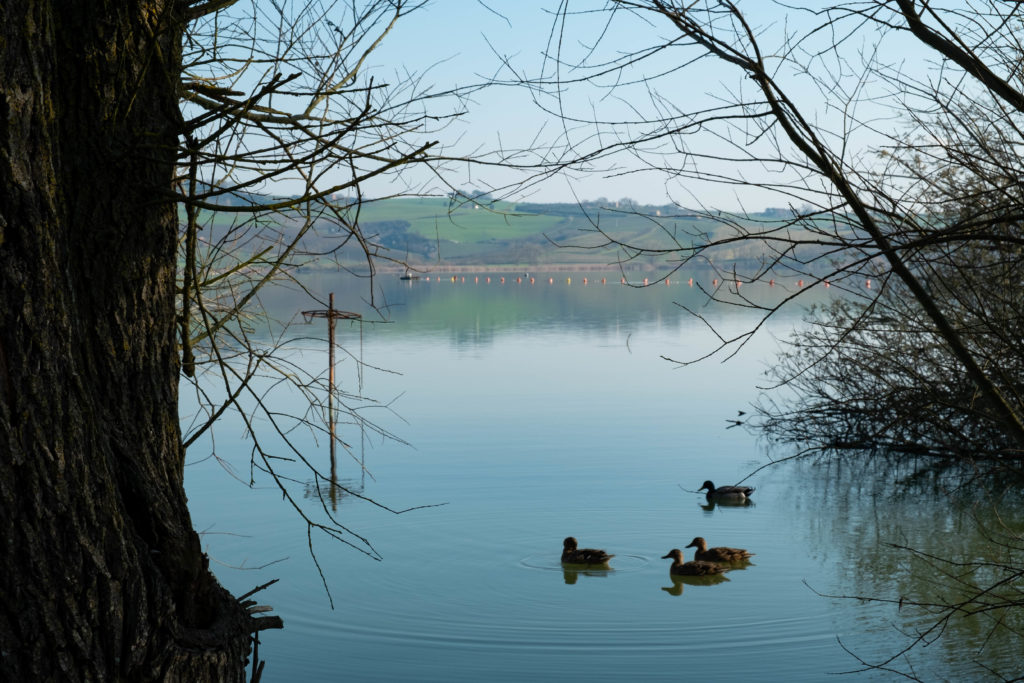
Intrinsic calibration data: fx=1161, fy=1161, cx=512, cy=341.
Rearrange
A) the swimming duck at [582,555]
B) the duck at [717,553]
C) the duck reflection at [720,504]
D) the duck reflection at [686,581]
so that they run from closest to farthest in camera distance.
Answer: the duck reflection at [686,581] < the swimming duck at [582,555] < the duck at [717,553] < the duck reflection at [720,504]

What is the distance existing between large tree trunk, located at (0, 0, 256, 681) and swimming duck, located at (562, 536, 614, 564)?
6.66 meters

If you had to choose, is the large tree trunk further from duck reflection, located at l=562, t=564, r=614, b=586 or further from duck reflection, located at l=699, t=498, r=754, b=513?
duck reflection, located at l=699, t=498, r=754, b=513

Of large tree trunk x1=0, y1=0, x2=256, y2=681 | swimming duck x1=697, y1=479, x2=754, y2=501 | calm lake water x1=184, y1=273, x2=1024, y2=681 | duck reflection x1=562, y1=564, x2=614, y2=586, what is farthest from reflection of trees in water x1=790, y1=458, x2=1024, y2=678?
large tree trunk x1=0, y1=0, x2=256, y2=681

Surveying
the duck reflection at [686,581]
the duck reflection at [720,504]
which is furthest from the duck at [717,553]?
the duck reflection at [720,504]

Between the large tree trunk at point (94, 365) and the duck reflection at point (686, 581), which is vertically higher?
the large tree trunk at point (94, 365)

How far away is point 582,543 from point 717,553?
137 cm

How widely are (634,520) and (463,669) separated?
186 inches

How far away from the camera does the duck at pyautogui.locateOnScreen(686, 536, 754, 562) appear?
35.1 feet

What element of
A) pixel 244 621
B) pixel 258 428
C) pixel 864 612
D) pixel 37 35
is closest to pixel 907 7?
pixel 37 35

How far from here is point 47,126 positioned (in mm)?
3459

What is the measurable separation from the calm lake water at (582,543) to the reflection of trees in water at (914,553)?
0.13ft

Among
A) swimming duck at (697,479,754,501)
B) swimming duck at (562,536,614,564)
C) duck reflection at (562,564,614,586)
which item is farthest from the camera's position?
swimming duck at (697,479,754,501)

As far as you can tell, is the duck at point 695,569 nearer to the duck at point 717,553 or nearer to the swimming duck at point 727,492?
the duck at point 717,553

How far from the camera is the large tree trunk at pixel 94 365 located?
3207 mm
